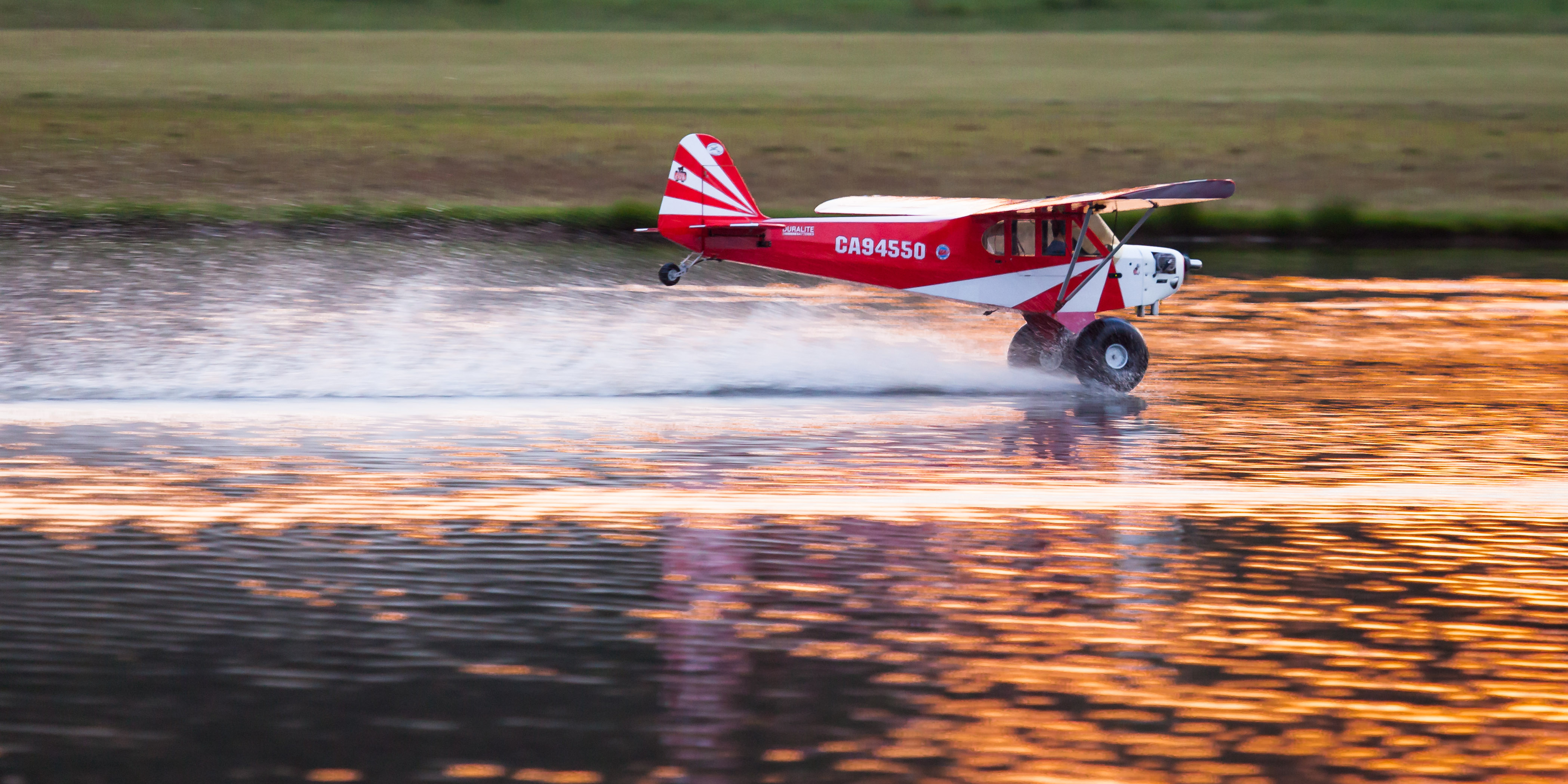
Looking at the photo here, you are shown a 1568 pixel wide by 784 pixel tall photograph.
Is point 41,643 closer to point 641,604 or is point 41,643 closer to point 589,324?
point 641,604

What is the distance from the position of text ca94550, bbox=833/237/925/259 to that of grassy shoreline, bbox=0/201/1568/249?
1897 cm

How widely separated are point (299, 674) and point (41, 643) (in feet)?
4.13

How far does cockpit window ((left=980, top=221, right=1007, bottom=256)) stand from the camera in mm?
16422

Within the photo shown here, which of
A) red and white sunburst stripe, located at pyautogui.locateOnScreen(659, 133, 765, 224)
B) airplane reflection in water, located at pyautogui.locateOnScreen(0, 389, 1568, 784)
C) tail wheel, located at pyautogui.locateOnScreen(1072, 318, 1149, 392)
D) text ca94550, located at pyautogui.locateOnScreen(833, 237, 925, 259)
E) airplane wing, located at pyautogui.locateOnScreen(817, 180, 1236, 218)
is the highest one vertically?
red and white sunburst stripe, located at pyautogui.locateOnScreen(659, 133, 765, 224)

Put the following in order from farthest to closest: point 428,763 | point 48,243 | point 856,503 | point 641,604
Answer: point 48,243, point 856,503, point 641,604, point 428,763

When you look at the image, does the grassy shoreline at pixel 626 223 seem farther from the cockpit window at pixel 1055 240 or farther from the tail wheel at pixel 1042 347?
the cockpit window at pixel 1055 240

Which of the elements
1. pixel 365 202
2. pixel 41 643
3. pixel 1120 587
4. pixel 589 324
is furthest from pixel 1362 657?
pixel 365 202

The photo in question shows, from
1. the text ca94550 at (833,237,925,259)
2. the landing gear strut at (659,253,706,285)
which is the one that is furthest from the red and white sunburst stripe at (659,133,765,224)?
the text ca94550 at (833,237,925,259)

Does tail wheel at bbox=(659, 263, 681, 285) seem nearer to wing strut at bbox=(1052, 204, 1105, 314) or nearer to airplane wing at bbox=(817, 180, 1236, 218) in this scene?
airplane wing at bbox=(817, 180, 1236, 218)

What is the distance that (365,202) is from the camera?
40594mm

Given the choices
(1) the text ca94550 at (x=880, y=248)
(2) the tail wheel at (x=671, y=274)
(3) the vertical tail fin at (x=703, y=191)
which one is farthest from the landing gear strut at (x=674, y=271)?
(1) the text ca94550 at (x=880, y=248)

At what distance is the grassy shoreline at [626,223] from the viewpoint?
35.4 meters

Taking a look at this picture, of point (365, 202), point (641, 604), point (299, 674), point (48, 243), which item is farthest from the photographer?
point (365, 202)

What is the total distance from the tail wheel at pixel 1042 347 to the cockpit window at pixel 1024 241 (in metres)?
0.77
